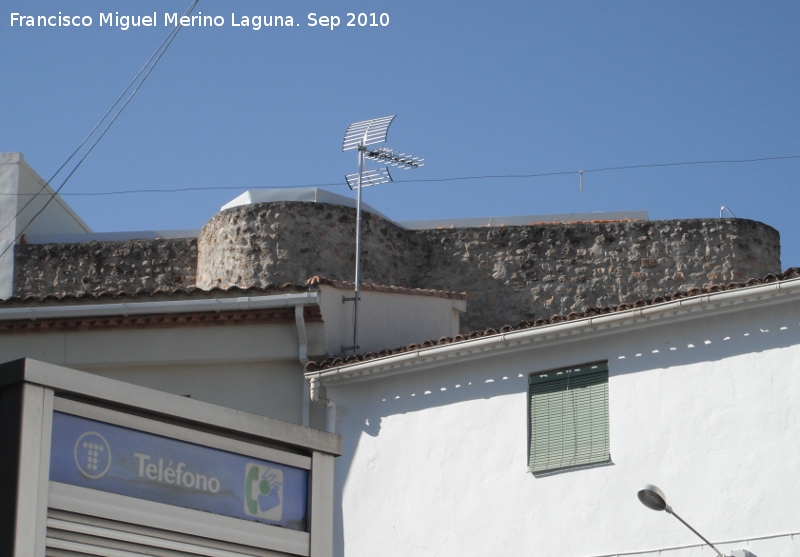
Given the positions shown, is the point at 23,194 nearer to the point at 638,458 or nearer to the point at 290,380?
the point at 290,380

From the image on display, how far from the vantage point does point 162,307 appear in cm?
1441

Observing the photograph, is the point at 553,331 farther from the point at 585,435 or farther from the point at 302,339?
the point at 302,339

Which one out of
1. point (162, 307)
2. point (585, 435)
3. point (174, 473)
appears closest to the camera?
point (174, 473)

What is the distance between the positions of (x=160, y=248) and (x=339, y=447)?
13.7m

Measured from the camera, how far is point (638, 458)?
1154 cm

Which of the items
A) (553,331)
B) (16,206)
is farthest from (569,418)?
(16,206)

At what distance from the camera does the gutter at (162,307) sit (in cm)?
1402

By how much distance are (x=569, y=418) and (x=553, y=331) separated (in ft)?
2.77

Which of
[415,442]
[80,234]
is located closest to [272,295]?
[415,442]

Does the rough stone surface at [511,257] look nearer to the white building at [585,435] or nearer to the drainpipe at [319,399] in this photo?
the drainpipe at [319,399]

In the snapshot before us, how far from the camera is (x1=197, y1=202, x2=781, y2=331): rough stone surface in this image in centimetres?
1838

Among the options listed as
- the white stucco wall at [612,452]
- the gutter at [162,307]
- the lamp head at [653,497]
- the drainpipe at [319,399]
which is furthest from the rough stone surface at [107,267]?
the lamp head at [653,497]

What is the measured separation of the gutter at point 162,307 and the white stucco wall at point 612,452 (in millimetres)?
1181

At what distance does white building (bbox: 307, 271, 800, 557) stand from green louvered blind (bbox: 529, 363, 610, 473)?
0.01m
